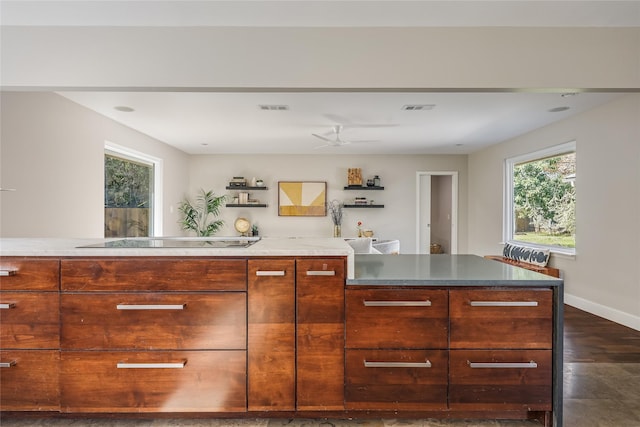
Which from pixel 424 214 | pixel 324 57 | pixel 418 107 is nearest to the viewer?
pixel 324 57

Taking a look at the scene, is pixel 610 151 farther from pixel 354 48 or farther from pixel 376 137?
pixel 354 48

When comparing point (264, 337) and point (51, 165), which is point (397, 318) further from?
point (51, 165)

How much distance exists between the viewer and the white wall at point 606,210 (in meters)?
3.45

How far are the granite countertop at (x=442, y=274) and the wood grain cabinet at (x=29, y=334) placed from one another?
1.53 m

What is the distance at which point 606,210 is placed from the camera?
3.76m

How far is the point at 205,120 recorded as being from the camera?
14.7 feet

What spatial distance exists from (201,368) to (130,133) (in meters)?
4.14

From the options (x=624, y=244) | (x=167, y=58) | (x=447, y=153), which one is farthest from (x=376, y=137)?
(x=167, y=58)

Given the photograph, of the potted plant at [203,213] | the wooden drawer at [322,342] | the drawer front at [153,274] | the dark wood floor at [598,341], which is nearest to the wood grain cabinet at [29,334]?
the drawer front at [153,274]

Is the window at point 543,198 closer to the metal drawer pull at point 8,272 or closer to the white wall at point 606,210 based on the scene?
the white wall at point 606,210

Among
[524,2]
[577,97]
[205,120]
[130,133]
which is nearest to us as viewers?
[524,2]

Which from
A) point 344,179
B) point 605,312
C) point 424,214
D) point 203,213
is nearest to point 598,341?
point 605,312

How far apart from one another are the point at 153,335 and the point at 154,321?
0.24 feet

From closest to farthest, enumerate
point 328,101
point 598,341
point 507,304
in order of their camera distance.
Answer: point 507,304 → point 598,341 → point 328,101
